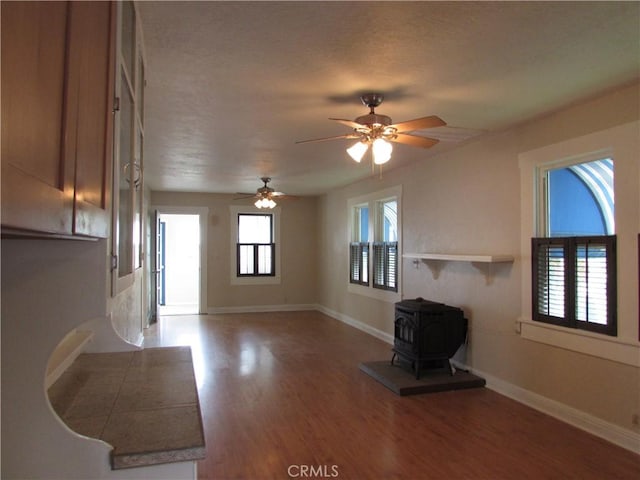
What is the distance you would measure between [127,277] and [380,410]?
9.45ft

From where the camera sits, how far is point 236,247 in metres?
9.05

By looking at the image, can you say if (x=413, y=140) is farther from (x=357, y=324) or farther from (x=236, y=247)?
(x=236, y=247)

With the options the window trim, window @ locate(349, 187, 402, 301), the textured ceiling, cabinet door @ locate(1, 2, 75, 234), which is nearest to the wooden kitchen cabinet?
cabinet door @ locate(1, 2, 75, 234)

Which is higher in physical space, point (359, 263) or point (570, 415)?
point (359, 263)

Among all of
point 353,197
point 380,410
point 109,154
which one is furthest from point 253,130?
point 353,197

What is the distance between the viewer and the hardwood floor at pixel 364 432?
2740 millimetres

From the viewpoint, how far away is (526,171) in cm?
385

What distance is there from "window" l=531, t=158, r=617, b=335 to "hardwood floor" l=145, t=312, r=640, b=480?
893 millimetres

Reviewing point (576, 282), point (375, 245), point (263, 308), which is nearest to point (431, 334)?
point (576, 282)

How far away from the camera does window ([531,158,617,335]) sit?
319 cm

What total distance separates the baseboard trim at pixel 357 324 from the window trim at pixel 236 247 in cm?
124

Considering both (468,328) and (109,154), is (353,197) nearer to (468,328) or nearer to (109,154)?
(468,328)

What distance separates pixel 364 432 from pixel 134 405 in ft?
7.52

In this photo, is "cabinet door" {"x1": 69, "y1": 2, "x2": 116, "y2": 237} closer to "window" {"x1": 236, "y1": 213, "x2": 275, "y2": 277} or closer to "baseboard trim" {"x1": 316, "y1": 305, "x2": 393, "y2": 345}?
"baseboard trim" {"x1": 316, "y1": 305, "x2": 393, "y2": 345}
